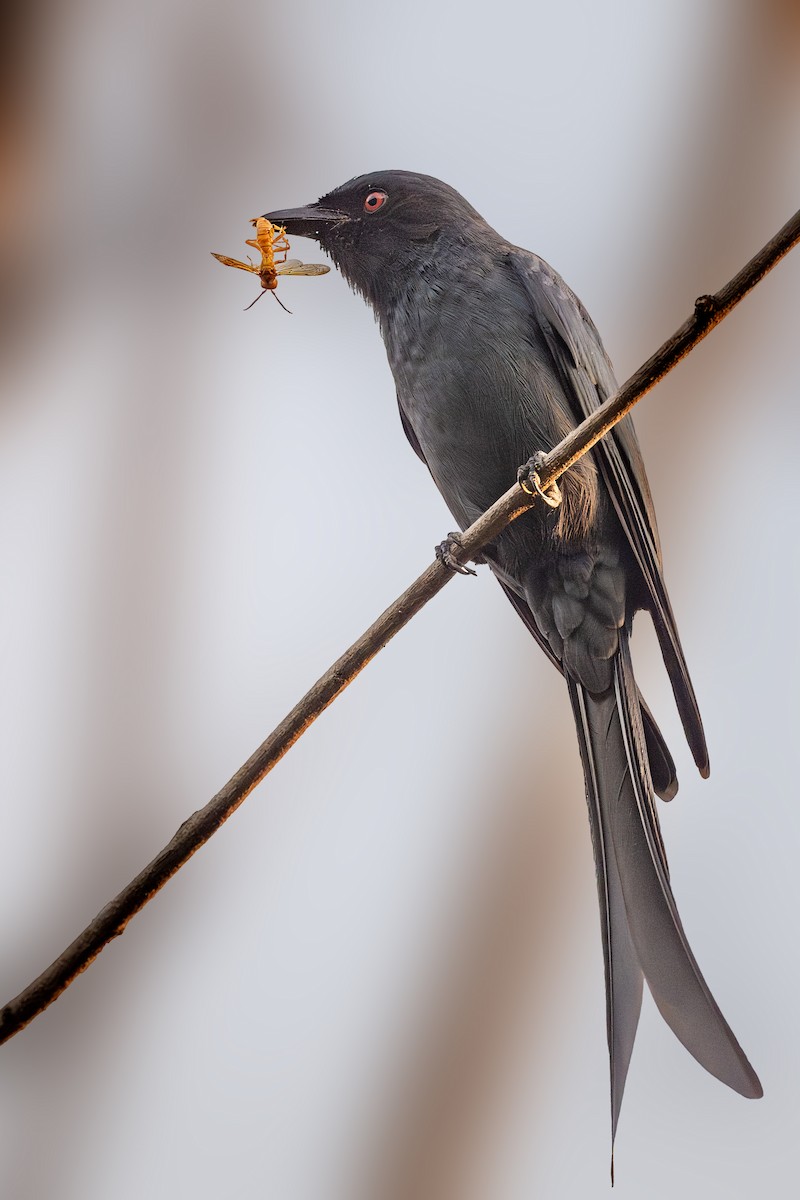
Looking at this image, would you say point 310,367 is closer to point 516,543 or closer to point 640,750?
point 516,543

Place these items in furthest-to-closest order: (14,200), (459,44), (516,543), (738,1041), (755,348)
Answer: (14,200) < (459,44) < (755,348) < (516,543) < (738,1041)

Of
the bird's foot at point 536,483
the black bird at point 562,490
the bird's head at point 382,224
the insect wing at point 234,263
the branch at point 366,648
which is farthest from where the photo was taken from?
the insect wing at point 234,263

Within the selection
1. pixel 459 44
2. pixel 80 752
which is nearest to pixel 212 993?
pixel 80 752

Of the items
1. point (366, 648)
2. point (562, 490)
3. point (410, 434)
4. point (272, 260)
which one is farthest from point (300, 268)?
point (366, 648)

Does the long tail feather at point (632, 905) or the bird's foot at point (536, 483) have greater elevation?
the bird's foot at point (536, 483)

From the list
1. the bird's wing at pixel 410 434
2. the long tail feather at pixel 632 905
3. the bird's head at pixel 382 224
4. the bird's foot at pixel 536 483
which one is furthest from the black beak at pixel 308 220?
the long tail feather at pixel 632 905

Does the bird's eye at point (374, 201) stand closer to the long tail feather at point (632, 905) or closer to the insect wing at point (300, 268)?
the insect wing at point (300, 268)
